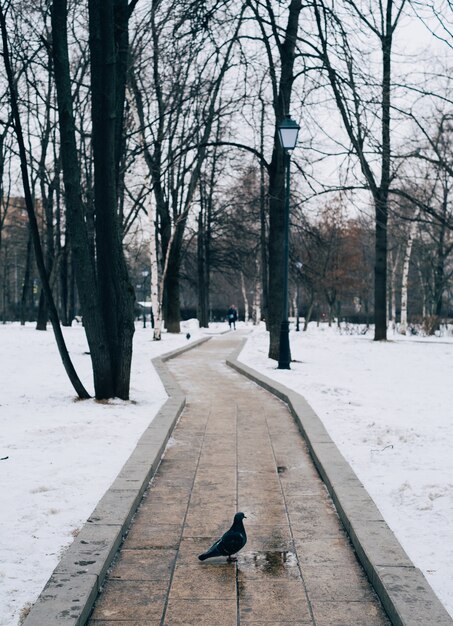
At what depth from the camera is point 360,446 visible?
7.82 metres

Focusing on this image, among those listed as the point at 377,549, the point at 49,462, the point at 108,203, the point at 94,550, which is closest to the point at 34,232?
the point at 108,203

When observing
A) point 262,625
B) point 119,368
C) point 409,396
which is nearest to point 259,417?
point 119,368

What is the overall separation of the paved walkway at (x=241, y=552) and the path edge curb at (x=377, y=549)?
11cm

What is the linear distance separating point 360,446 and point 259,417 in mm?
2597

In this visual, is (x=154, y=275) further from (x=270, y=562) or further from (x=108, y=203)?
(x=270, y=562)

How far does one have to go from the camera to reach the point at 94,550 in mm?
4406

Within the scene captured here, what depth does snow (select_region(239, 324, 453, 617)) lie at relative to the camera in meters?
4.89

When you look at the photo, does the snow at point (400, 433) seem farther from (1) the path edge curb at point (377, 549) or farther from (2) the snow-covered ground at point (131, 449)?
(1) the path edge curb at point (377, 549)

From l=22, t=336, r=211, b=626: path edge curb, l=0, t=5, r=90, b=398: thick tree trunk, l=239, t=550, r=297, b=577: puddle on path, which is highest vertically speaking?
l=0, t=5, r=90, b=398: thick tree trunk

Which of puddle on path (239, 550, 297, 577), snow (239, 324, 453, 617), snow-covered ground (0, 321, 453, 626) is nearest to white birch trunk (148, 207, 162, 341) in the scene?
snow (239, 324, 453, 617)

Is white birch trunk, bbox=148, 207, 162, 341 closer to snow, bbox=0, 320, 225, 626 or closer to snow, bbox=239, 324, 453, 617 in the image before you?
snow, bbox=239, 324, 453, 617

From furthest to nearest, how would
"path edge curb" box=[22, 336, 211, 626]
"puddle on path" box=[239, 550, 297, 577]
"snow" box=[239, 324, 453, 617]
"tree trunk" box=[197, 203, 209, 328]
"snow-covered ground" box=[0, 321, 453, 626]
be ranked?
"tree trunk" box=[197, 203, 209, 328], "snow" box=[239, 324, 453, 617], "snow-covered ground" box=[0, 321, 453, 626], "puddle on path" box=[239, 550, 297, 577], "path edge curb" box=[22, 336, 211, 626]

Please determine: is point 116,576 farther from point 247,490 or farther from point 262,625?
point 247,490

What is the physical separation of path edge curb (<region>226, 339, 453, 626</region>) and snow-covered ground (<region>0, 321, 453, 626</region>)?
0.45 feet
